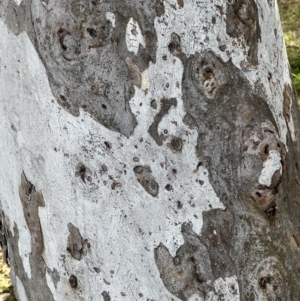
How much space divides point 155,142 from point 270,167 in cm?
23

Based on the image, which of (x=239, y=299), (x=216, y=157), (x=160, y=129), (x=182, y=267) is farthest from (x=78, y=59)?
(x=239, y=299)

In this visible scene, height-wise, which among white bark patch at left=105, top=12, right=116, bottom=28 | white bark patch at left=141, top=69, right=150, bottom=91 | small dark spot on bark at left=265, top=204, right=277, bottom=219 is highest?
white bark patch at left=105, top=12, right=116, bottom=28

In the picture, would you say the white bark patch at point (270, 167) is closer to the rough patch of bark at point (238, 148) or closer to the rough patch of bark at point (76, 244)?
the rough patch of bark at point (238, 148)

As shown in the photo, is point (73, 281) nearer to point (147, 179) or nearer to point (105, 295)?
point (105, 295)

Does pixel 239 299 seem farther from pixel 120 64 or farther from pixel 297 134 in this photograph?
pixel 120 64

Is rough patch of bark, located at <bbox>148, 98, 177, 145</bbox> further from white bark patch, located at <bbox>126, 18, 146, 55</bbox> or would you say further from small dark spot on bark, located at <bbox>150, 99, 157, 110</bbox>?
white bark patch, located at <bbox>126, 18, 146, 55</bbox>

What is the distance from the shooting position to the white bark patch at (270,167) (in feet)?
3.81

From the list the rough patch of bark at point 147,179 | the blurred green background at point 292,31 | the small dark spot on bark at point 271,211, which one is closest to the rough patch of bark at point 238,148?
the small dark spot on bark at point 271,211

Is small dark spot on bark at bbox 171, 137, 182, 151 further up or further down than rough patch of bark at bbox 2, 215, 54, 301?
further up

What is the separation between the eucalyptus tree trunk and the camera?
116 centimetres

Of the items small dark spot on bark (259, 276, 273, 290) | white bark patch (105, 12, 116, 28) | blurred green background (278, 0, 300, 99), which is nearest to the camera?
white bark patch (105, 12, 116, 28)

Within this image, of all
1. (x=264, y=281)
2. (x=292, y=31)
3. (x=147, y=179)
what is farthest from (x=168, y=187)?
(x=292, y=31)

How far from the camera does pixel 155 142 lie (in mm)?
1187

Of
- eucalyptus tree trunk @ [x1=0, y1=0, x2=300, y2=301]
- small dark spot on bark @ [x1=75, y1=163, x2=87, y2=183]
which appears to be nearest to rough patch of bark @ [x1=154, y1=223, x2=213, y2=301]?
eucalyptus tree trunk @ [x1=0, y1=0, x2=300, y2=301]
